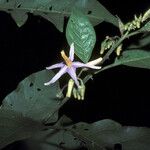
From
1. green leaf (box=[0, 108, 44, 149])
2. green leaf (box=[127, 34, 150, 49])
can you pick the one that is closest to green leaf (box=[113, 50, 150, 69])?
green leaf (box=[127, 34, 150, 49])

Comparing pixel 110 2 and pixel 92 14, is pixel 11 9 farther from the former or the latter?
pixel 110 2

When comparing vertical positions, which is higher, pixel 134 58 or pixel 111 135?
pixel 134 58

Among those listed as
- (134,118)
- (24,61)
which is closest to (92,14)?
(24,61)

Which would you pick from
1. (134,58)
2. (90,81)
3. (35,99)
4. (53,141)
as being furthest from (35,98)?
(90,81)

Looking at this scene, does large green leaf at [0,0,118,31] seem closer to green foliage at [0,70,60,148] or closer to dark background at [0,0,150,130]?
green foliage at [0,70,60,148]

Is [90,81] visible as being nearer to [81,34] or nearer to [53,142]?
[53,142]
